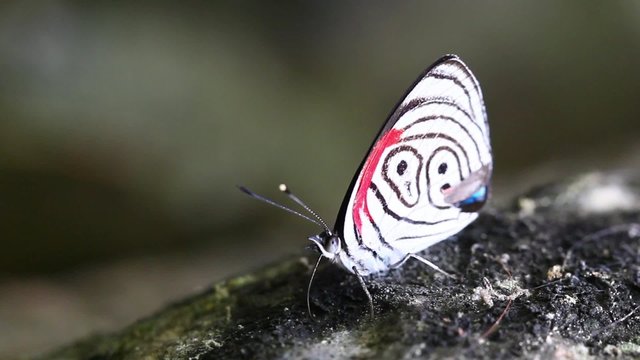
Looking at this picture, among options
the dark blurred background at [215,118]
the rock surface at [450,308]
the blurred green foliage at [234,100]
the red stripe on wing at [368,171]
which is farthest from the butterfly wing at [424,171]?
the blurred green foliage at [234,100]

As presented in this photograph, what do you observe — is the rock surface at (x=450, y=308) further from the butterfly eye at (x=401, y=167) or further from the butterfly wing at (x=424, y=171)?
the butterfly eye at (x=401, y=167)

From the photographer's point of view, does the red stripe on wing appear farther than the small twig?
Yes

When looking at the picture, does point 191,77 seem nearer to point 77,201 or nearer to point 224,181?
point 224,181

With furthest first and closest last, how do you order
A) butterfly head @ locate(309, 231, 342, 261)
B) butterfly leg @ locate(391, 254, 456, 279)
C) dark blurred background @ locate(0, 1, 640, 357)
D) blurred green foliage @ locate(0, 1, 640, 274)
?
blurred green foliage @ locate(0, 1, 640, 274) → dark blurred background @ locate(0, 1, 640, 357) → butterfly leg @ locate(391, 254, 456, 279) → butterfly head @ locate(309, 231, 342, 261)

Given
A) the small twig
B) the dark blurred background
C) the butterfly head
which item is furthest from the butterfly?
the dark blurred background

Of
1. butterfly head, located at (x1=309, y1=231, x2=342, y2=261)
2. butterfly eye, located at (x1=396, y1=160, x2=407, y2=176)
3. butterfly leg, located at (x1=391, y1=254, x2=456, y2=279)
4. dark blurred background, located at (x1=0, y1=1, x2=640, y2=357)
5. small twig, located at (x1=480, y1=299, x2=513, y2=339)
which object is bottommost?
small twig, located at (x1=480, y1=299, x2=513, y2=339)

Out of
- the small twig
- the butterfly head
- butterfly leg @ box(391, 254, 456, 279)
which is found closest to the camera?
the small twig

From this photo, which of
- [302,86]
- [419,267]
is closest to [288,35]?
[302,86]

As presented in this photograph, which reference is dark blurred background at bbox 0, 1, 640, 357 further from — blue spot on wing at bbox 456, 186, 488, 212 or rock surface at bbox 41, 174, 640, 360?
blue spot on wing at bbox 456, 186, 488, 212
